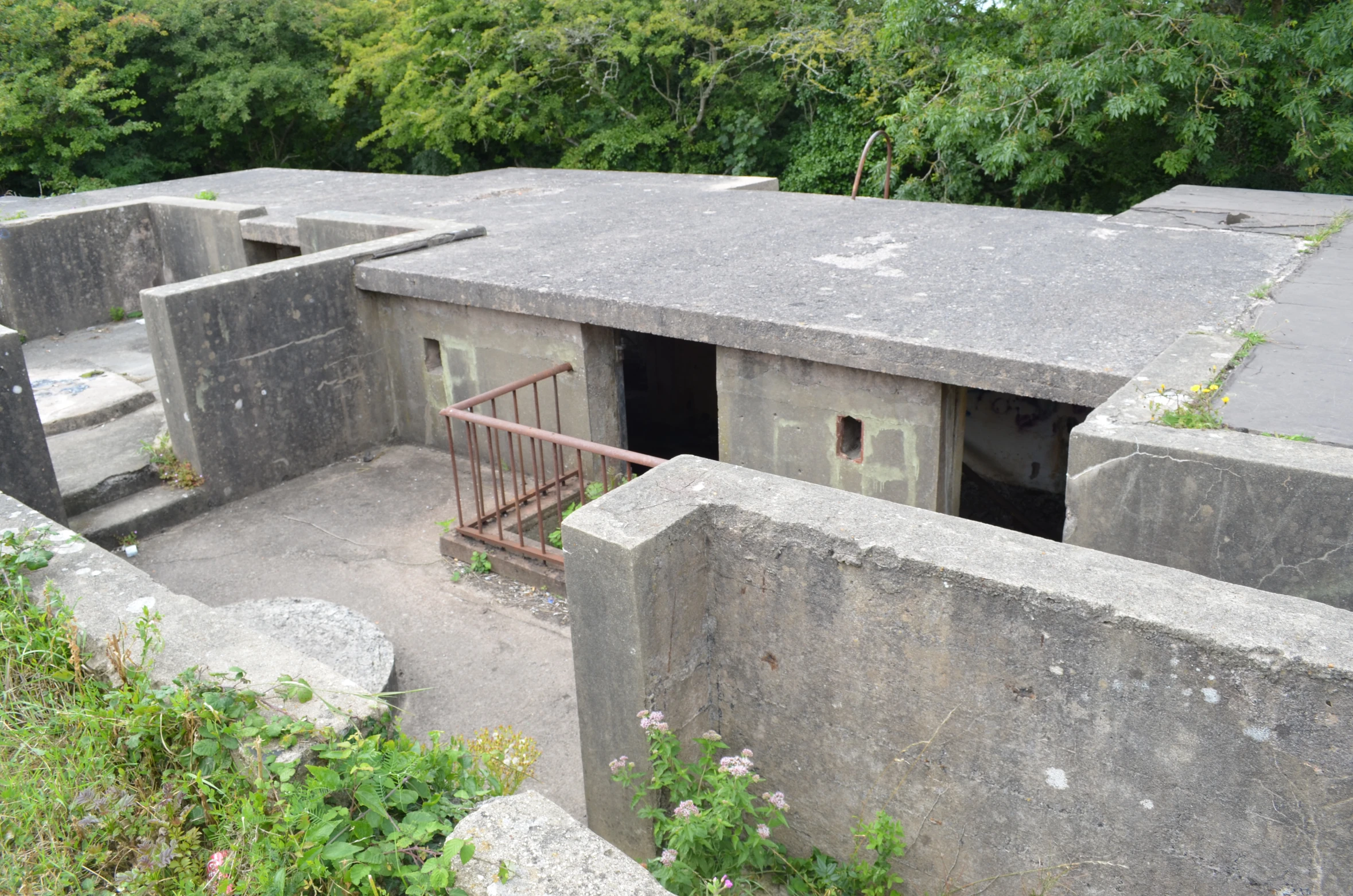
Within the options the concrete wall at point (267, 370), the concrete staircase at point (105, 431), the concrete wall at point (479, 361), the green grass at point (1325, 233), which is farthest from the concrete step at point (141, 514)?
the green grass at point (1325, 233)

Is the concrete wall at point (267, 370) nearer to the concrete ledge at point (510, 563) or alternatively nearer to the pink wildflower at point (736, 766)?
the concrete ledge at point (510, 563)

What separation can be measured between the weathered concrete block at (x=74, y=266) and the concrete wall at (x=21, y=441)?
4.37 metres

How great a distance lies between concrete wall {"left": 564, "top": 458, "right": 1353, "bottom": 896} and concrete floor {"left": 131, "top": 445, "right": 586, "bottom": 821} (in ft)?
3.72

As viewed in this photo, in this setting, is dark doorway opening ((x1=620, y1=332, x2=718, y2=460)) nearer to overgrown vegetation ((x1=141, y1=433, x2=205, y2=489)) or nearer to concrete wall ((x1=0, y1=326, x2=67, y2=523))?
overgrown vegetation ((x1=141, y1=433, x2=205, y2=489))

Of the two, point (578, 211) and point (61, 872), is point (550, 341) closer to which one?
point (578, 211)

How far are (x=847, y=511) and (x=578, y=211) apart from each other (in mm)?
6807

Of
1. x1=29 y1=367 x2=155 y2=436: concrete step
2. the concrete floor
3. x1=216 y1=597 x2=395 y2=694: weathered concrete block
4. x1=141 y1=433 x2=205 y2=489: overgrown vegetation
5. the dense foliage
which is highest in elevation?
the dense foliage

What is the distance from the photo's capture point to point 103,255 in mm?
10078

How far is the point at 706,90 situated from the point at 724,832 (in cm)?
1556

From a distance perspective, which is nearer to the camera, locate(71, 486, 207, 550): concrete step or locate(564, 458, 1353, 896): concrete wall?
locate(564, 458, 1353, 896): concrete wall

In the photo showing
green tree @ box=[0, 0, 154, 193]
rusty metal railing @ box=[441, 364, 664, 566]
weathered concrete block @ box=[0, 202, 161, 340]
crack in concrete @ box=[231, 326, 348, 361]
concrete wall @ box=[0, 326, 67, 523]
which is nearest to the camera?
concrete wall @ box=[0, 326, 67, 523]

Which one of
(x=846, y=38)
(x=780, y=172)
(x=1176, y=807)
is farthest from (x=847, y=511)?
(x=780, y=172)

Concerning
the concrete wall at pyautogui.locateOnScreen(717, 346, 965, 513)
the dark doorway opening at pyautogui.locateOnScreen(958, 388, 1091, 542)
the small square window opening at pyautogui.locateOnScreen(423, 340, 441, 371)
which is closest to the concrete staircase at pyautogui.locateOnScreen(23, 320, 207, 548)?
the small square window opening at pyautogui.locateOnScreen(423, 340, 441, 371)

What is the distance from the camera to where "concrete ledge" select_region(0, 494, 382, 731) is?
2.98m
